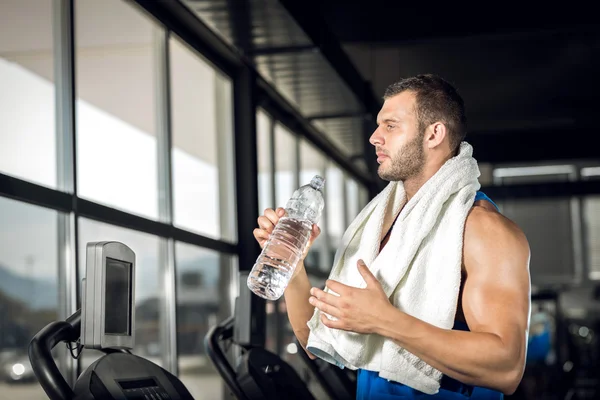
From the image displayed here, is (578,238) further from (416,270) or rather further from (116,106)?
(416,270)

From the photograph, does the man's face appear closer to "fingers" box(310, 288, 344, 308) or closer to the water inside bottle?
the water inside bottle

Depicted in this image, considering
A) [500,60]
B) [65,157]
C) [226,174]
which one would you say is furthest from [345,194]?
[65,157]

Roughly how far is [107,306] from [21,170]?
134 cm

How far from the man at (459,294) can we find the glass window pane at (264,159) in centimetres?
387

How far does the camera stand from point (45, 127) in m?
3.31

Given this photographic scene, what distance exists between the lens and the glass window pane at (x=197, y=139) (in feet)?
15.6

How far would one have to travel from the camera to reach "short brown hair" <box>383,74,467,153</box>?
1.90 m

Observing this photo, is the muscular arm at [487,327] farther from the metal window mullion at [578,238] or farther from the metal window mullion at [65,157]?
the metal window mullion at [578,238]

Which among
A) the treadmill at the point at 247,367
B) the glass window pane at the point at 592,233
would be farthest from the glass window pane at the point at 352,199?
the treadmill at the point at 247,367

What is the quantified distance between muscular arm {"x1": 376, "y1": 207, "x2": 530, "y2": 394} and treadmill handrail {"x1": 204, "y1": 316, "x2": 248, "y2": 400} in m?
1.50

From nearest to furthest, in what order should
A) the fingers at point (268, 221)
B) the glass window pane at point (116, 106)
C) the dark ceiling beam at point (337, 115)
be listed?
the fingers at point (268, 221)
the glass window pane at point (116, 106)
the dark ceiling beam at point (337, 115)

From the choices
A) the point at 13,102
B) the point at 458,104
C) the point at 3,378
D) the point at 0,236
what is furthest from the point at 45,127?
the point at 458,104

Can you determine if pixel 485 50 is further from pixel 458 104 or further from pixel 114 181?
pixel 458 104

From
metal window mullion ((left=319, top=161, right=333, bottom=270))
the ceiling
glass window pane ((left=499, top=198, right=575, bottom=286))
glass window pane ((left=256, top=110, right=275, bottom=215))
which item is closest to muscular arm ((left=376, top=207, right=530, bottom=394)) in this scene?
the ceiling
